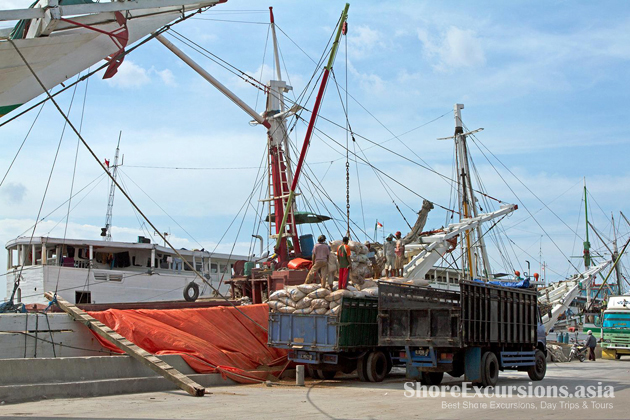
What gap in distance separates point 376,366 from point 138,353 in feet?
20.5

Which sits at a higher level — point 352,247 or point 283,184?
point 283,184

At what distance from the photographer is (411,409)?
1064cm

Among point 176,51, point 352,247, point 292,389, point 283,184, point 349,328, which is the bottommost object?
point 292,389

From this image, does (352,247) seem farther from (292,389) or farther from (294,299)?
(292,389)

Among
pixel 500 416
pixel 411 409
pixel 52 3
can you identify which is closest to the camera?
pixel 500 416

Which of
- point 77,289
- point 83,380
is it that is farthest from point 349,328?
point 77,289

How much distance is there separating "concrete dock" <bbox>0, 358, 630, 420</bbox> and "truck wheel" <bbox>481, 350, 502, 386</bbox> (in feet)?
1.39

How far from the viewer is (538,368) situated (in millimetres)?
17062

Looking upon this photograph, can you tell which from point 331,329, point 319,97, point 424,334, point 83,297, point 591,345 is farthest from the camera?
point 83,297

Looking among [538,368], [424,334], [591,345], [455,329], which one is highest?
[455,329]

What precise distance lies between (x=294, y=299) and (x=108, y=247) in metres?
20.3

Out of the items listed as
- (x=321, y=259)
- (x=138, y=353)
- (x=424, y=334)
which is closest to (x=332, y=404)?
(x=424, y=334)

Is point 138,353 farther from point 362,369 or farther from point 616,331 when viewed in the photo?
point 616,331

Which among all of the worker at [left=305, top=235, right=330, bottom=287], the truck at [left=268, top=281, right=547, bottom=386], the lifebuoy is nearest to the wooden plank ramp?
the truck at [left=268, top=281, right=547, bottom=386]
